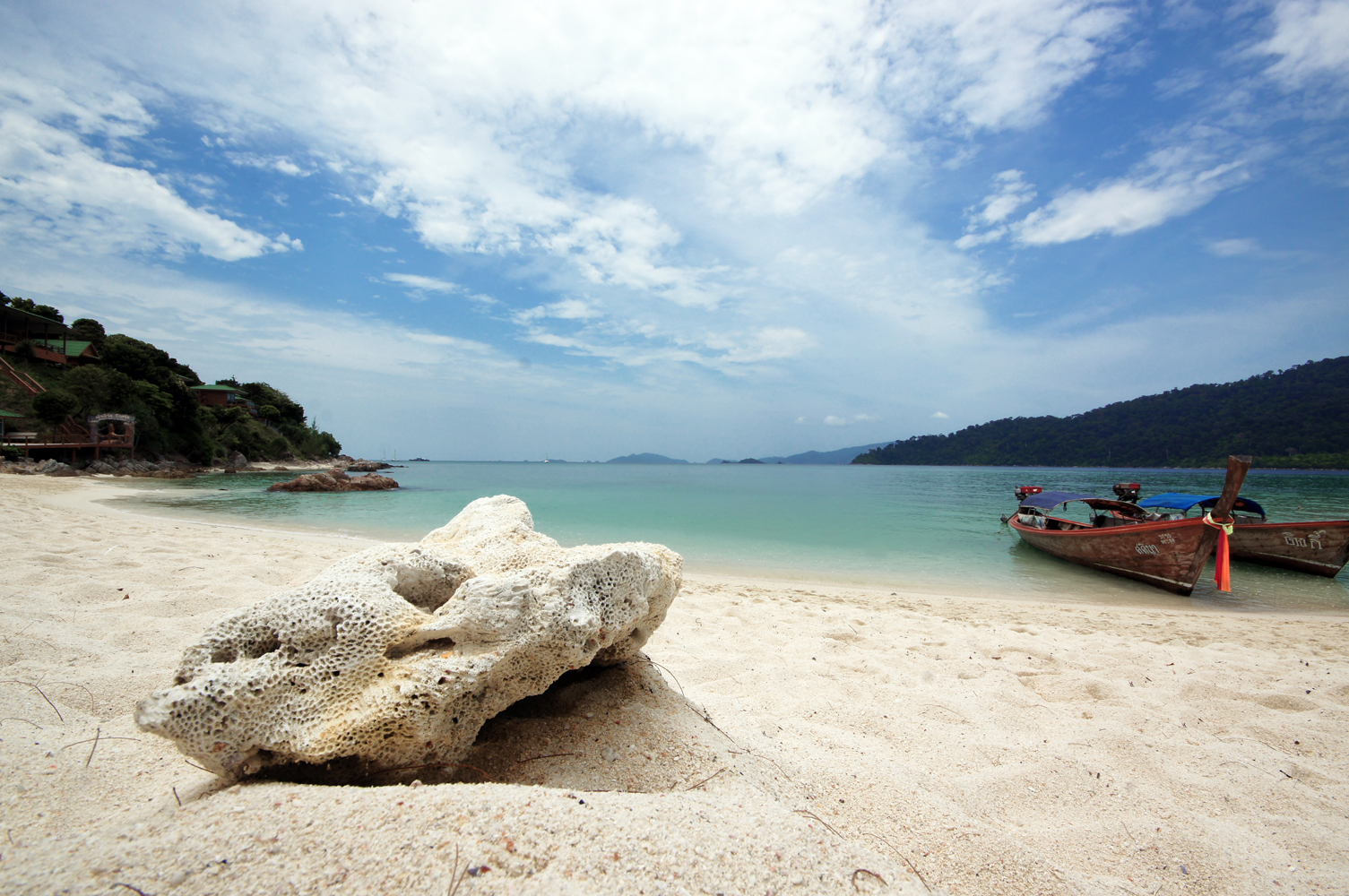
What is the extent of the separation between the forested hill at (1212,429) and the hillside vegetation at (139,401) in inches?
3878

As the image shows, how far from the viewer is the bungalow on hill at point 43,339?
35125 millimetres

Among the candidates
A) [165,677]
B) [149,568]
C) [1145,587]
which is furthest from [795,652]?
[1145,587]

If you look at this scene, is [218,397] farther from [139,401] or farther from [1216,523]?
[1216,523]

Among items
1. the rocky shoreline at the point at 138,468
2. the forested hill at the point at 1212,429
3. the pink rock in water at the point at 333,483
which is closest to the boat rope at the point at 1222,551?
the pink rock in water at the point at 333,483

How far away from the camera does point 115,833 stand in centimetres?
141

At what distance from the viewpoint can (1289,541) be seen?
37.2ft

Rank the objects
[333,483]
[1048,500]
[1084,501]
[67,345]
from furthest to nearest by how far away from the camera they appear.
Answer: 1. [67,345]
2. [333,483]
3. [1048,500]
4. [1084,501]

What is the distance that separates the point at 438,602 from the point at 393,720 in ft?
2.43

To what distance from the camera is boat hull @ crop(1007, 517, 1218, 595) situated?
9.62 meters

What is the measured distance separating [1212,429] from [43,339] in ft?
393

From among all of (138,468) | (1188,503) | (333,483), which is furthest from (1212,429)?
(138,468)

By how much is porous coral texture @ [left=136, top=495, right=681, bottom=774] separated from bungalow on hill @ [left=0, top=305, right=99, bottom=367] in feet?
179

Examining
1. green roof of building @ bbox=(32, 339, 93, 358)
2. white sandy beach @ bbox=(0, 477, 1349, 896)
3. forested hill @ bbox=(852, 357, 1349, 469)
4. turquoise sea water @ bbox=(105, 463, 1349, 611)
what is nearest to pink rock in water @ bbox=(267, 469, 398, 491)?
turquoise sea water @ bbox=(105, 463, 1349, 611)

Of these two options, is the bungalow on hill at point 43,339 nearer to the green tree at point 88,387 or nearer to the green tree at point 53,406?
the green tree at point 88,387
